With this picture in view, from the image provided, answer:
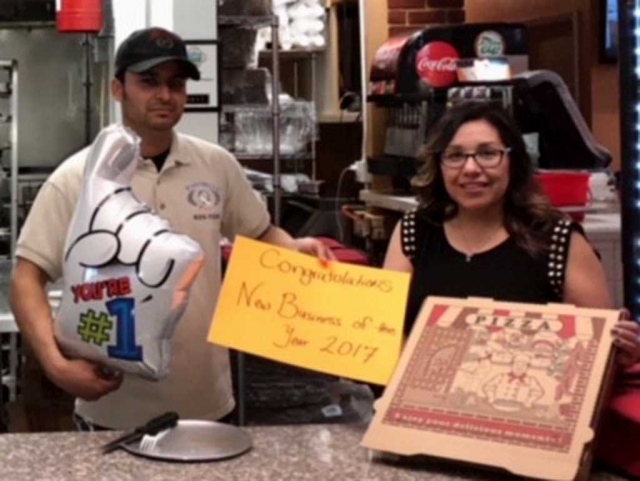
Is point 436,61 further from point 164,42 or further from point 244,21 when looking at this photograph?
point 164,42

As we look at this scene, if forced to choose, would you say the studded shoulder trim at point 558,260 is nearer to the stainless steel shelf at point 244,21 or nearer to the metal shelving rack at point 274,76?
the metal shelving rack at point 274,76

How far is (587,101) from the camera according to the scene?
5.62 meters

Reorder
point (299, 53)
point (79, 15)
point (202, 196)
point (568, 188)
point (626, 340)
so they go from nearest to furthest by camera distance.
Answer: point (626, 340), point (202, 196), point (568, 188), point (79, 15), point (299, 53)

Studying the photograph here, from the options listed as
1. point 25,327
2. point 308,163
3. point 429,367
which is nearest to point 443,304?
point 429,367

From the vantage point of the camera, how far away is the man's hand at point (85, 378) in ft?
5.83

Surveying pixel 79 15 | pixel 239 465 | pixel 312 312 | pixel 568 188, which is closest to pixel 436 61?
pixel 568 188

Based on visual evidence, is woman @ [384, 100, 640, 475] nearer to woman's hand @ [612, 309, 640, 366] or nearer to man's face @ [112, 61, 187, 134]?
woman's hand @ [612, 309, 640, 366]

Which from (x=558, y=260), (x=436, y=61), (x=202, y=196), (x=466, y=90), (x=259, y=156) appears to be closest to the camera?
(x=558, y=260)

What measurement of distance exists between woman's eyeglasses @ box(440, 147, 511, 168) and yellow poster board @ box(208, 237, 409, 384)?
261 mm

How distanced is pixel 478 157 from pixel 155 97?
27.7 inches

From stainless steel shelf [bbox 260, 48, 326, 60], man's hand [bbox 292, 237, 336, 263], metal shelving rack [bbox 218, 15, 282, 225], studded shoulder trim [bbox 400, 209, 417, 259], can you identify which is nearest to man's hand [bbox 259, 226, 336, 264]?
man's hand [bbox 292, 237, 336, 263]

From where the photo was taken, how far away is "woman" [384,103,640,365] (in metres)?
1.92

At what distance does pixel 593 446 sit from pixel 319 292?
53 cm

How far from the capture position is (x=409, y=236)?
2.05 meters
